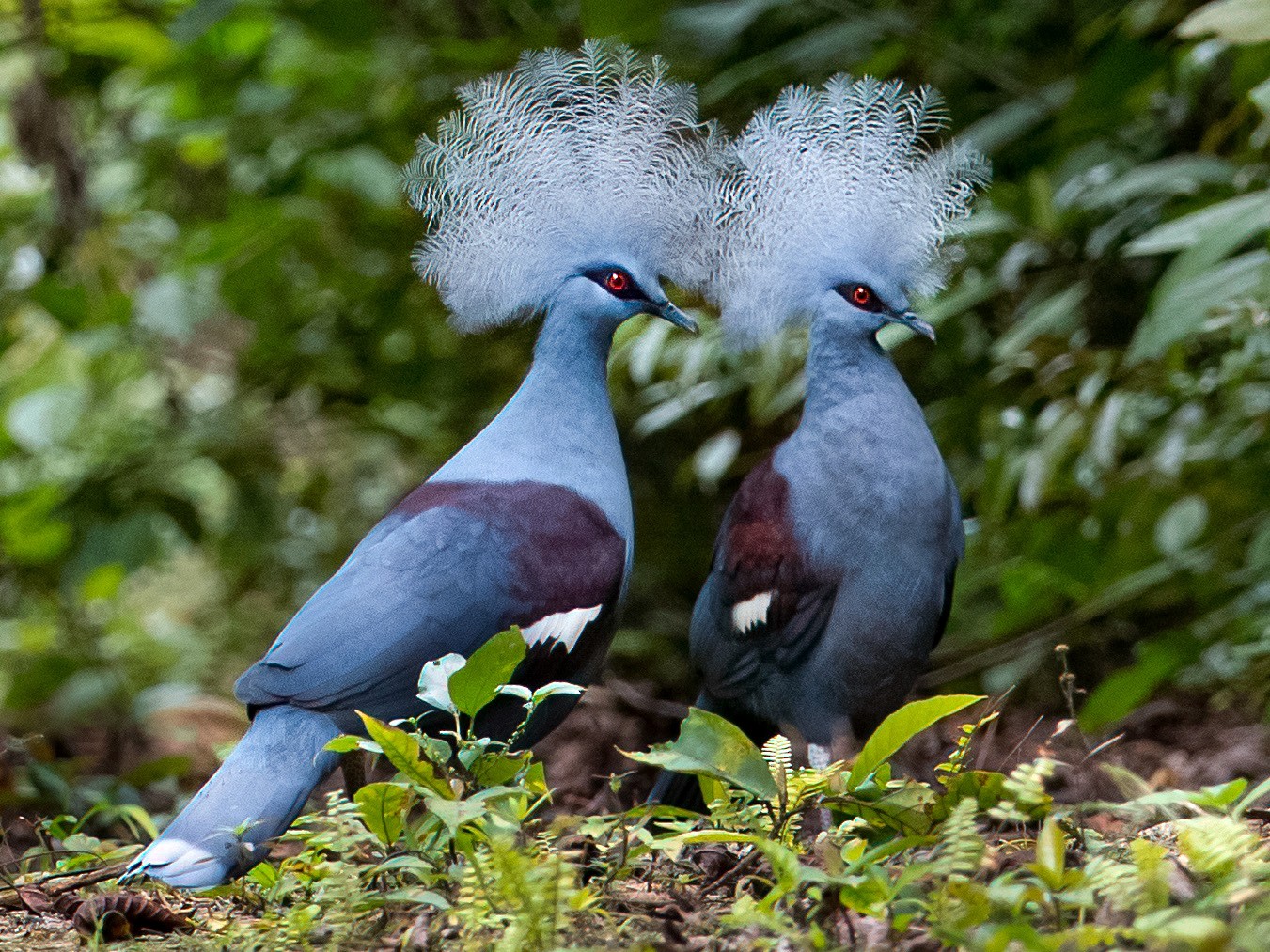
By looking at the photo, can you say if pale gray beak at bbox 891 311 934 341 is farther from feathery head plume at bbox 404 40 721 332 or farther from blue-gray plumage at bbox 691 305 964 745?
feathery head plume at bbox 404 40 721 332

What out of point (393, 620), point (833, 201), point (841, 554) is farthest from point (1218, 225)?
point (393, 620)

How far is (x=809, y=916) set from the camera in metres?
1.62

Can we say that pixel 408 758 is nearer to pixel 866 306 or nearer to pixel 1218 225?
pixel 866 306

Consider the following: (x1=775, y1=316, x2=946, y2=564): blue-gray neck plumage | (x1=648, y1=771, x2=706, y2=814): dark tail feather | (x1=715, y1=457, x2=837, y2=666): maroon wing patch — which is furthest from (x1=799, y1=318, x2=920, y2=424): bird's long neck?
(x1=648, y1=771, x2=706, y2=814): dark tail feather

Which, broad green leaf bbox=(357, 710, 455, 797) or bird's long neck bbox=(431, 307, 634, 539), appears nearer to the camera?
broad green leaf bbox=(357, 710, 455, 797)

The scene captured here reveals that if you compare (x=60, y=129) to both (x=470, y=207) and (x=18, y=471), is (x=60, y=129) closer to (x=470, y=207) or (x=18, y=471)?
(x=18, y=471)

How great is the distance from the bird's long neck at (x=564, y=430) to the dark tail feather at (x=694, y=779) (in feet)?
1.69

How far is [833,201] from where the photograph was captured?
8.55 feet

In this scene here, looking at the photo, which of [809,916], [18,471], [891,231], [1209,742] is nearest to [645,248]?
[891,231]

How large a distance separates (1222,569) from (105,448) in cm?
332

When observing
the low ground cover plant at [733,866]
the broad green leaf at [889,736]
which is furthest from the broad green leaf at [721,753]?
the broad green leaf at [889,736]

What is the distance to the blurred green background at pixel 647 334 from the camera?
10.4 feet

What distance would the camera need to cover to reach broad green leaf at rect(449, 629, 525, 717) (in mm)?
1888

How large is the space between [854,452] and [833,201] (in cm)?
49
